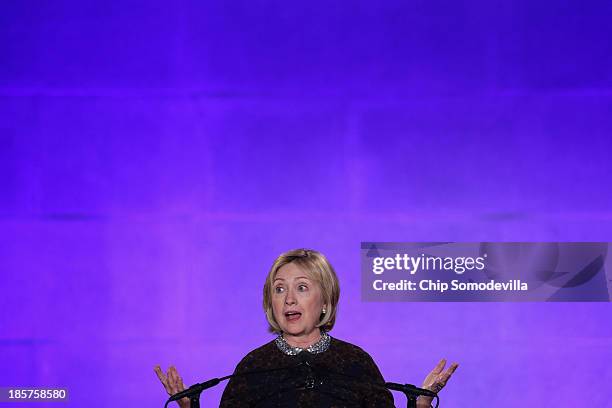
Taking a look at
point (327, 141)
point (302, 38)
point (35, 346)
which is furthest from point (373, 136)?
point (35, 346)

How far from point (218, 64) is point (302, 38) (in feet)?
1.23

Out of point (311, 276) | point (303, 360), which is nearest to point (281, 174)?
point (311, 276)

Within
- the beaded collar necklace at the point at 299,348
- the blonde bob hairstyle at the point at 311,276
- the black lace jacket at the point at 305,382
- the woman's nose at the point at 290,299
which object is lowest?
the black lace jacket at the point at 305,382

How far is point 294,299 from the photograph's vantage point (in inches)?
102

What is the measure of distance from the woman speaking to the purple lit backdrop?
3.55ft

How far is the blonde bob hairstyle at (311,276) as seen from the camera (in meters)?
2.62

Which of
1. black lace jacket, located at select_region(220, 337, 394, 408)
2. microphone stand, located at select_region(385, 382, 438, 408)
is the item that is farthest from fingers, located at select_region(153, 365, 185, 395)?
microphone stand, located at select_region(385, 382, 438, 408)

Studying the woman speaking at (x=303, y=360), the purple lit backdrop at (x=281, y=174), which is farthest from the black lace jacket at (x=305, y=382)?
the purple lit backdrop at (x=281, y=174)

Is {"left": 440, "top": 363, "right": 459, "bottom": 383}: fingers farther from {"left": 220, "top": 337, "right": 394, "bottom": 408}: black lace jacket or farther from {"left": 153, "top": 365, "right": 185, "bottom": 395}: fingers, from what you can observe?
{"left": 153, "top": 365, "right": 185, "bottom": 395}: fingers

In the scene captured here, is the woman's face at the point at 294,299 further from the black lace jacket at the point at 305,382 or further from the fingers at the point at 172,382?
the fingers at the point at 172,382

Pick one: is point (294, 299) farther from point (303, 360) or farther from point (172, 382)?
point (172, 382)

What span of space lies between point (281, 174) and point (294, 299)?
127 cm

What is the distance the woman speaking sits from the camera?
2533 mm

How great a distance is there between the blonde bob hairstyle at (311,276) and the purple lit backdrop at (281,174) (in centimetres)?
107
